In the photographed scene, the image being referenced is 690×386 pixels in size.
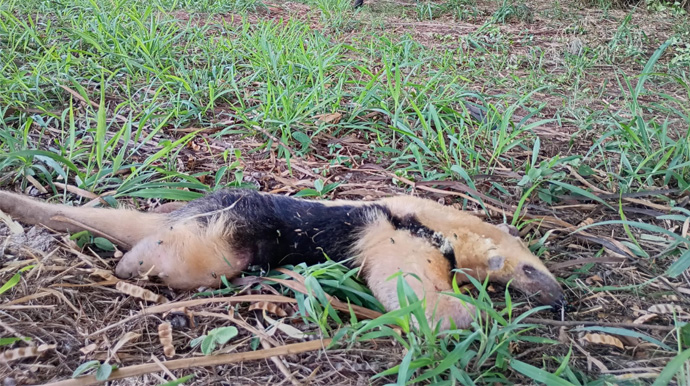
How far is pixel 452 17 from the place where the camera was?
6473 millimetres

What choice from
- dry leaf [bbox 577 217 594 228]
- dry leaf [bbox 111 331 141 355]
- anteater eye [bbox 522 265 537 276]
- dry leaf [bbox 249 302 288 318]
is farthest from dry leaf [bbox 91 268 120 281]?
dry leaf [bbox 577 217 594 228]

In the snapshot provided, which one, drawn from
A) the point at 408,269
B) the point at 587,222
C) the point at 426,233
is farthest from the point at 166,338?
the point at 587,222

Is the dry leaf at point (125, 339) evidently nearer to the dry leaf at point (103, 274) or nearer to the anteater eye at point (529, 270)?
the dry leaf at point (103, 274)

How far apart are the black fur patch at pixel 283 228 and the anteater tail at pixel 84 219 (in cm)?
21

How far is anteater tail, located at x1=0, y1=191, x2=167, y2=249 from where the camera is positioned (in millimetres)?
2293

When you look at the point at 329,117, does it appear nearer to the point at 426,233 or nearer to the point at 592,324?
the point at 426,233

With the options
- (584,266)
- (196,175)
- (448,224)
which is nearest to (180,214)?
(196,175)

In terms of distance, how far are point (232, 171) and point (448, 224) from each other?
1467 millimetres

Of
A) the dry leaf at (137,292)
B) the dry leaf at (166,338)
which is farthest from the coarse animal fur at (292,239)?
the dry leaf at (166,338)

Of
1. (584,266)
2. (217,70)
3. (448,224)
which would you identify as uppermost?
(217,70)

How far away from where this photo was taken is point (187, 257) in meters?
2.14

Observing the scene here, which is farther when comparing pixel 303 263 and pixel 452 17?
pixel 452 17

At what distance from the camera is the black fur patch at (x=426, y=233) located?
7.54 feet

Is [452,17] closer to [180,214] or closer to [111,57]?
[111,57]
